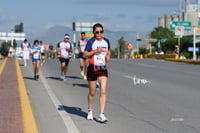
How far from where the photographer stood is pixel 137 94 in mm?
13984

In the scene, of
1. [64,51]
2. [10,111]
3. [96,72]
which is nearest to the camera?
[96,72]

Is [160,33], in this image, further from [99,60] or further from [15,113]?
[99,60]

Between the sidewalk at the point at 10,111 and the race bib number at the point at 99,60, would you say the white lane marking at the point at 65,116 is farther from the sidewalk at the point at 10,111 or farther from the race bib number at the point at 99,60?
the race bib number at the point at 99,60

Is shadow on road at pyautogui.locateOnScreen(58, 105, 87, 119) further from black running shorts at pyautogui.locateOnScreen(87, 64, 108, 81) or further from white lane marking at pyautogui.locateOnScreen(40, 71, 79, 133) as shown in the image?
black running shorts at pyautogui.locateOnScreen(87, 64, 108, 81)

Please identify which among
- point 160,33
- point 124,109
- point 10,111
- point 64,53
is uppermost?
point 160,33

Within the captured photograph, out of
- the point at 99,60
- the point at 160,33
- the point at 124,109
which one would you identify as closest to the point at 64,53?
the point at 124,109

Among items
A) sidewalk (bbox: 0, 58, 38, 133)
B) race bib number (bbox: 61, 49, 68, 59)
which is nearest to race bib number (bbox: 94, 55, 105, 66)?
sidewalk (bbox: 0, 58, 38, 133)

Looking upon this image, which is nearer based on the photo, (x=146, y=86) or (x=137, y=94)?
(x=137, y=94)

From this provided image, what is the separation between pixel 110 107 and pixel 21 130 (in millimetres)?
3720

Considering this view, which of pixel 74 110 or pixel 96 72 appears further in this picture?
pixel 74 110

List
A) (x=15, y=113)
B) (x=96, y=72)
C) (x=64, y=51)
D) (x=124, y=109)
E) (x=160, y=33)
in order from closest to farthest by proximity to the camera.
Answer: (x=96, y=72) < (x=15, y=113) < (x=124, y=109) < (x=64, y=51) < (x=160, y=33)

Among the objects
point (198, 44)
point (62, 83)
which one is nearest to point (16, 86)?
point (62, 83)

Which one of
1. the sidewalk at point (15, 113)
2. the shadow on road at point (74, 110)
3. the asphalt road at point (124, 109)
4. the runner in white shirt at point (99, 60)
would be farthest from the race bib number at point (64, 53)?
the runner in white shirt at point (99, 60)

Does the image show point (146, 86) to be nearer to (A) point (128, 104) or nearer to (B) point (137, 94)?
(B) point (137, 94)
